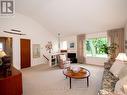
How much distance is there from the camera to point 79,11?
5.07 metres

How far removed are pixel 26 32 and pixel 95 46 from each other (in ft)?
15.4

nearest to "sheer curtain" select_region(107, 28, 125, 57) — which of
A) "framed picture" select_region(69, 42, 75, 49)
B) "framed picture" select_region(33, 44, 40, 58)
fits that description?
"framed picture" select_region(69, 42, 75, 49)

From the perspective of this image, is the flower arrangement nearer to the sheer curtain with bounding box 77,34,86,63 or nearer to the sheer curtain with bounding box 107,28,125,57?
the sheer curtain with bounding box 77,34,86,63

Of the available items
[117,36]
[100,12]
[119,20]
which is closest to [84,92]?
[100,12]

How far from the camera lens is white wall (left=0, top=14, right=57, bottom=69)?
5.66 meters

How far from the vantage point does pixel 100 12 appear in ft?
15.4

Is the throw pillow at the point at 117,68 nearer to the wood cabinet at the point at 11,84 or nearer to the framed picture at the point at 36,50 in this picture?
the wood cabinet at the point at 11,84

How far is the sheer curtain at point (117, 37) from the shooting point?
5.99 m

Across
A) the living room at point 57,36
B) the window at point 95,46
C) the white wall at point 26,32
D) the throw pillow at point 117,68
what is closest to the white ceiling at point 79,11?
the living room at point 57,36

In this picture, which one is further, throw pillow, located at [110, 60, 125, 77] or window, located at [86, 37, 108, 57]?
window, located at [86, 37, 108, 57]

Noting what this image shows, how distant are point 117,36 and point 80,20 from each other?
2.32 meters

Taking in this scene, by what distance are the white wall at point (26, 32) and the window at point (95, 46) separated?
120 inches

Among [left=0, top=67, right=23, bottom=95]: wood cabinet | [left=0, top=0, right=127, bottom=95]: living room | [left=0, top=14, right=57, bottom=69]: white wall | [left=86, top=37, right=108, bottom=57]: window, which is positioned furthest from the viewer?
[left=86, top=37, right=108, bottom=57]: window

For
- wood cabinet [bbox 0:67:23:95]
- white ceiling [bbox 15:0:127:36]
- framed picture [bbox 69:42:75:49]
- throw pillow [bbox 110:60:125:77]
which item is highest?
white ceiling [bbox 15:0:127:36]
